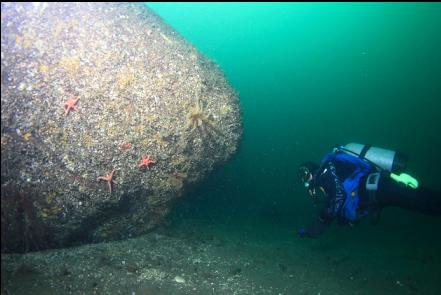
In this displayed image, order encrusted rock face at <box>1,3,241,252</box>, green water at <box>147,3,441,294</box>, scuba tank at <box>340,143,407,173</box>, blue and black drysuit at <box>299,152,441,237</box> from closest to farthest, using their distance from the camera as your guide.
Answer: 1. encrusted rock face at <box>1,3,241,252</box>
2. blue and black drysuit at <box>299,152,441,237</box>
3. scuba tank at <box>340,143,407,173</box>
4. green water at <box>147,3,441,294</box>

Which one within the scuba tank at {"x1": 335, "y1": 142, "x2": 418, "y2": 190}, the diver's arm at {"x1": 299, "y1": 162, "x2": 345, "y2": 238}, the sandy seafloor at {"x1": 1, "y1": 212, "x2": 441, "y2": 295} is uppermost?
the scuba tank at {"x1": 335, "y1": 142, "x2": 418, "y2": 190}

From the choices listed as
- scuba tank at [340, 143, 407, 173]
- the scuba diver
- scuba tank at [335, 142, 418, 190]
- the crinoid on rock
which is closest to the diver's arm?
the scuba diver

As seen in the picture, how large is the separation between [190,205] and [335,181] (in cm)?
444

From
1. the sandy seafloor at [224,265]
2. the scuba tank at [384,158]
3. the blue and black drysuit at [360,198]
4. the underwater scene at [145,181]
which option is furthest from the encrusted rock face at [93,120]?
the scuba tank at [384,158]

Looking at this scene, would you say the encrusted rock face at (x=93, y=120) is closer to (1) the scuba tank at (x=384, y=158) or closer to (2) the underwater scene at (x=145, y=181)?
(2) the underwater scene at (x=145, y=181)

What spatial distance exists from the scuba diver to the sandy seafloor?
145cm

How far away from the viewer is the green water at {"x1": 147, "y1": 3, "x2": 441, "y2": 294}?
1187cm

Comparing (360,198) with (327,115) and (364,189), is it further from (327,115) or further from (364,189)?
(327,115)

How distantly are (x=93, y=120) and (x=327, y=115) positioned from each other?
24.0 meters

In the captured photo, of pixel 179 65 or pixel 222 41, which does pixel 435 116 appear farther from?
pixel 222 41

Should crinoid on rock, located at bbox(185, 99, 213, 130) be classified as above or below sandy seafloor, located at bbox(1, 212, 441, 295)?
above

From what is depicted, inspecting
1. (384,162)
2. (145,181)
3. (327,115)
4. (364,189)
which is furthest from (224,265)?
(327,115)

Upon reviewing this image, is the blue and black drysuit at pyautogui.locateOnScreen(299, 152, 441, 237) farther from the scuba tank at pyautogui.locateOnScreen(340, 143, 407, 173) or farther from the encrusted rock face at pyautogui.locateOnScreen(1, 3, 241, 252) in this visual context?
the encrusted rock face at pyautogui.locateOnScreen(1, 3, 241, 252)

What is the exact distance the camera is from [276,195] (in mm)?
14469
